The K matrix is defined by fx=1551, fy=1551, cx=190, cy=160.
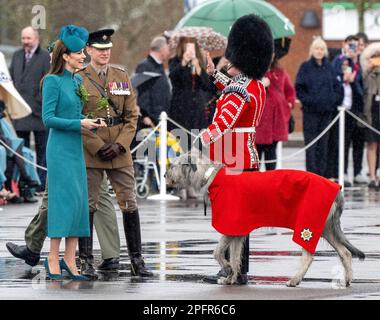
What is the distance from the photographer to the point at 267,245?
1577 cm

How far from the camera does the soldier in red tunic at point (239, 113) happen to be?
1251cm

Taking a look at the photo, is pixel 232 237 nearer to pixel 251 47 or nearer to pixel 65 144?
pixel 65 144

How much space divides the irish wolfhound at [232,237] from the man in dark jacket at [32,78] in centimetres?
1051

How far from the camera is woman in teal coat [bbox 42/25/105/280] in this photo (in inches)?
500

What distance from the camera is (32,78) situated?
75.7 feet

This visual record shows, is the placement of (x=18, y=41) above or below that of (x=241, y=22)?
below

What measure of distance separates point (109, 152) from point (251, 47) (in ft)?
4.90

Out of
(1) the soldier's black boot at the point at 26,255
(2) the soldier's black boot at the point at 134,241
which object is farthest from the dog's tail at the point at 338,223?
(1) the soldier's black boot at the point at 26,255

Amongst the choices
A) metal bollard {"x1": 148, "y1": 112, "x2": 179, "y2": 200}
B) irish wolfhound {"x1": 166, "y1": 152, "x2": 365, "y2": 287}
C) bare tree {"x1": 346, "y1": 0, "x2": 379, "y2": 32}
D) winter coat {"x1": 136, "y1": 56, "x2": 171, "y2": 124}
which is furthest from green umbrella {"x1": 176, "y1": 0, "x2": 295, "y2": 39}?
bare tree {"x1": 346, "y1": 0, "x2": 379, "y2": 32}

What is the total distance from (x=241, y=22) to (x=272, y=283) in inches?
91.4

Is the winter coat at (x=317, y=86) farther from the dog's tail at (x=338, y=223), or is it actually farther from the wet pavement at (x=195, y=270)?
the dog's tail at (x=338, y=223)

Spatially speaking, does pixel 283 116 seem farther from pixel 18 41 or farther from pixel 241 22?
pixel 18 41

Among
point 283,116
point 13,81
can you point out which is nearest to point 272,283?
point 283,116

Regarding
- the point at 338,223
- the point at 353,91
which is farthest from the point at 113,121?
the point at 353,91
